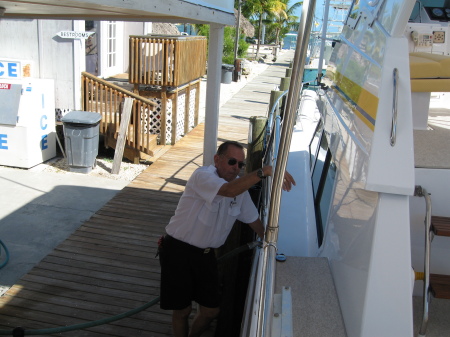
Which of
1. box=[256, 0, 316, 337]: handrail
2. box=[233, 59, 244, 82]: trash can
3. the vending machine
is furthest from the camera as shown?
box=[233, 59, 244, 82]: trash can

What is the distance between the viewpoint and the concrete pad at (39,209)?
6062mm

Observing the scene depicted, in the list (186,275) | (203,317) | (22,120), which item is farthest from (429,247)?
(22,120)

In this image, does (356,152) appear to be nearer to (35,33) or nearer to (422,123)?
(422,123)

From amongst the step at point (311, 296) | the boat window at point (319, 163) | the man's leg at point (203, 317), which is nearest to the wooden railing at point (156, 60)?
the boat window at point (319, 163)

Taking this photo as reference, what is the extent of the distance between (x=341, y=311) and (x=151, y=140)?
8.19 metres

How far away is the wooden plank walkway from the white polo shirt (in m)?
1.42

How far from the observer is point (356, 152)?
7.81 feet

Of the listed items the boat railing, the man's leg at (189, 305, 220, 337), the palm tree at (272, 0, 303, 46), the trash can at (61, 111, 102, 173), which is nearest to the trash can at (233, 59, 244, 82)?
the trash can at (61, 111, 102, 173)

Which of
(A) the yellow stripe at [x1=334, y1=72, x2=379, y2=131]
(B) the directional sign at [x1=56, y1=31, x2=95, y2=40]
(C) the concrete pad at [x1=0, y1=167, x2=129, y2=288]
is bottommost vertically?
(C) the concrete pad at [x1=0, y1=167, x2=129, y2=288]

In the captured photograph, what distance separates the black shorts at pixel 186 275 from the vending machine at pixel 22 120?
6.45 m

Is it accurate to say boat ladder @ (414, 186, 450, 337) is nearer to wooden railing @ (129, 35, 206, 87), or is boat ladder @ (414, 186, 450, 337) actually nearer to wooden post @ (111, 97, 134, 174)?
wooden post @ (111, 97, 134, 174)

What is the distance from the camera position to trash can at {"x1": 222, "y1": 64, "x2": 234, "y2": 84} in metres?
20.8

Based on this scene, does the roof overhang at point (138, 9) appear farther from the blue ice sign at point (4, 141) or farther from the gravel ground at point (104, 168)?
the gravel ground at point (104, 168)

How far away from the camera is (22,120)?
9117 mm
